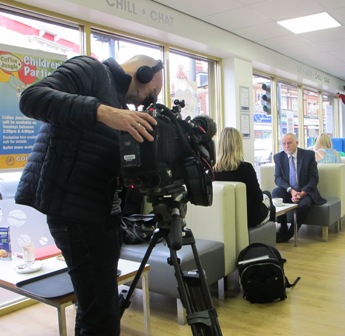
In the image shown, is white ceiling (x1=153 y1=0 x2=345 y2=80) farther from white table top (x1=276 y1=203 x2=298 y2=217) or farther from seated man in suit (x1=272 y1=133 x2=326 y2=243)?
white table top (x1=276 y1=203 x2=298 y2=217)

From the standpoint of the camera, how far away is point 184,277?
4.06 ft

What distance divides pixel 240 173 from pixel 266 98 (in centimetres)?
391

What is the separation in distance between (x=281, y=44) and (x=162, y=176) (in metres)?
5.41

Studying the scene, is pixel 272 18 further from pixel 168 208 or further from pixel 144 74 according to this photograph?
pixel 168 208

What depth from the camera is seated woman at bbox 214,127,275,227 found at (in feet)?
10.5

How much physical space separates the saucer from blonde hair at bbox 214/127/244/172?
1.63m

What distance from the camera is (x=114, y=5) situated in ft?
11.5

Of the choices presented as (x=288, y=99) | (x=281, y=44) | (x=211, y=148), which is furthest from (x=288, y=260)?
(x=288, y=99)

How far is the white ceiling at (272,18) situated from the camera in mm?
4168

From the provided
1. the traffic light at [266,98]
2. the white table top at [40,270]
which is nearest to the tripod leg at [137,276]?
the white table top at [40,270]

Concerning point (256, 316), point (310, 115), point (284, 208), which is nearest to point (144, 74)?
point (256, 316)

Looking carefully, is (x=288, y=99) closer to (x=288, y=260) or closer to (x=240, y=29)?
(x=240, y=29)

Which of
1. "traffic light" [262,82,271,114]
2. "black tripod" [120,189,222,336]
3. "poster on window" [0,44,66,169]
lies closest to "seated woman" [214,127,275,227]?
"poster on window" [0,44,66,169]

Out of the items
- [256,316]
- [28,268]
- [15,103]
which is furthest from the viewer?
[15,103]
